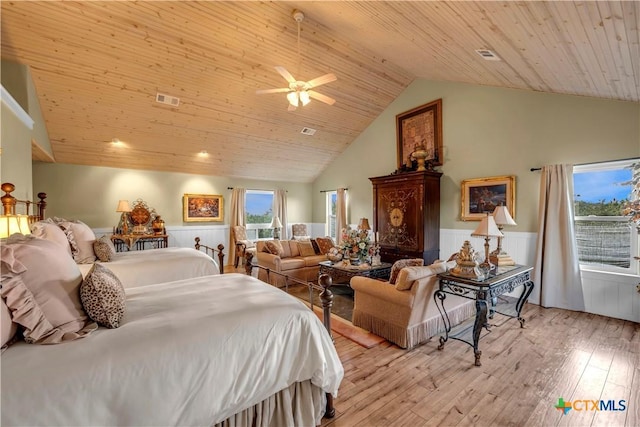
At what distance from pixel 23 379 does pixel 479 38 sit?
4226mm

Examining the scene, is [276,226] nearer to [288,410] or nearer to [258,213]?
[258,213]

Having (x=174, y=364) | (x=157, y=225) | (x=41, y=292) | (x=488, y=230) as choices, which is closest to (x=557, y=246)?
(x=488, y=230)

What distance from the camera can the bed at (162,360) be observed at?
1118 mm

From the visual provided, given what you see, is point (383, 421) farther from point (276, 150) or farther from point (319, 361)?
point (276, 150)

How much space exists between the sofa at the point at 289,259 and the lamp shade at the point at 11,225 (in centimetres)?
328

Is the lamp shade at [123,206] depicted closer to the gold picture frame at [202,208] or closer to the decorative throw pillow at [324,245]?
the gold picture frame at [202,208]

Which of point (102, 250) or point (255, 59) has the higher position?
point (255, 59)

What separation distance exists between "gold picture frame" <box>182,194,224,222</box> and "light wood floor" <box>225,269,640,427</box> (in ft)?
18.2

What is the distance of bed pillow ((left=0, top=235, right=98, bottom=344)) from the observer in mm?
1256

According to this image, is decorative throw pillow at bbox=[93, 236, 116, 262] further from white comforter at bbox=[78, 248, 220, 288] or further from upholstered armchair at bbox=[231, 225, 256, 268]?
upholstered armchair at bbox=[231, 225, 256, 268]

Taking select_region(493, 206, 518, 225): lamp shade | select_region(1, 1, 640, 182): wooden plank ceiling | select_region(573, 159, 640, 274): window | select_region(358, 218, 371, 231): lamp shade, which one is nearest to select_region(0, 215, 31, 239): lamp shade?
select_region(1, 1, 640, 182): wooden plank ceiling

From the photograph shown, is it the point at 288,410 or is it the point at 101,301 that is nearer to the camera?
the point at 101,301

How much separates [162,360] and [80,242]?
3.14 metres

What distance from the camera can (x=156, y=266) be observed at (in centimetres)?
359
